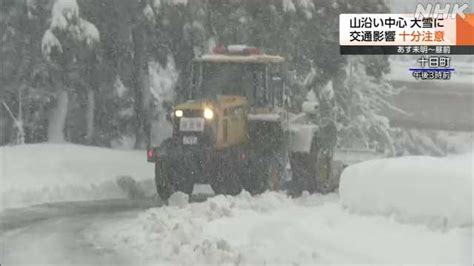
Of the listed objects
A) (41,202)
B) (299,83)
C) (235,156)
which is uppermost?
(299,83)

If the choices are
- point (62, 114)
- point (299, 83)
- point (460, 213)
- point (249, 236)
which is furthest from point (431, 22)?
point (62, 114)

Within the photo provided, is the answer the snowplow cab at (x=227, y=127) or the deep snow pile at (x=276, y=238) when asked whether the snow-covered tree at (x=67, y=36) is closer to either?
the snowplow cab at (x=227, y=127)

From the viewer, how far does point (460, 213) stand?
258 inches

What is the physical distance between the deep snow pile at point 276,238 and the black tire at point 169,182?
1.85 metres

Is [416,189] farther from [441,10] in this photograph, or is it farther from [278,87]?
[278,87]

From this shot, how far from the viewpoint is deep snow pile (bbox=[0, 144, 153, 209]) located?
11.5 metres

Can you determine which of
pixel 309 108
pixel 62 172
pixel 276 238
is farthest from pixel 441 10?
pixel 62 172

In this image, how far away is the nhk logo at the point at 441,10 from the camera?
6238mm

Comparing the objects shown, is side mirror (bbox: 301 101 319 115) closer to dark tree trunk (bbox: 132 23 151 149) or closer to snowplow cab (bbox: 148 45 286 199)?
snowplow cab (bbox: 148 45 286 199)

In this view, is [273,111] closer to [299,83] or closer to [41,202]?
[299,83]

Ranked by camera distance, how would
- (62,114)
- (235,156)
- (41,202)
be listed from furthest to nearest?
(62,114)
(41,202)
(235,156)

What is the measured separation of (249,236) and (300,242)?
691mm

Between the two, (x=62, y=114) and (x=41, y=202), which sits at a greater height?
(x=62, y=114)

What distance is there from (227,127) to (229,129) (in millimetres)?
59
